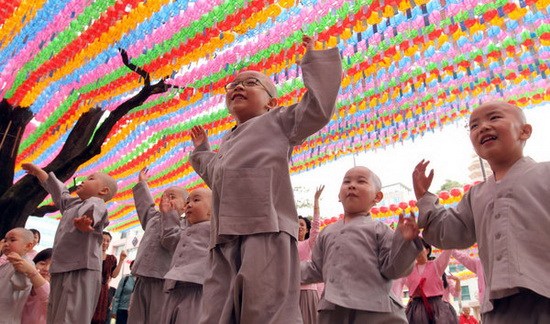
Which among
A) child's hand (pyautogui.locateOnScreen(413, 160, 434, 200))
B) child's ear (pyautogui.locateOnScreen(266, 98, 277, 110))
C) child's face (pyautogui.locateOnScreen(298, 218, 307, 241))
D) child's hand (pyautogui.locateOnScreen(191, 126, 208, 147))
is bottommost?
child's hand (pyautogui.locateOnScreen(413, 160, 434, 200))

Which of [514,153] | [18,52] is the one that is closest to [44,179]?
[18,52]

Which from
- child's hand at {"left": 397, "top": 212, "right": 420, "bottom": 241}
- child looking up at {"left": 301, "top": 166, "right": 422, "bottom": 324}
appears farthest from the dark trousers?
child's hand at {"left": 397, "top": 212, "right": 420, "bottom": 241}

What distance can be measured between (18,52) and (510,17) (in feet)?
17.7

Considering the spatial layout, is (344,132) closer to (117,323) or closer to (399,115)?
(399,115)

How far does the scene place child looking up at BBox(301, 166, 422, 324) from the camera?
7.97 feet

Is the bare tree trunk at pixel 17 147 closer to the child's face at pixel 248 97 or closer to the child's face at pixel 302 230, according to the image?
the child's face at pixel 302 230

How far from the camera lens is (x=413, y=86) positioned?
613 cm

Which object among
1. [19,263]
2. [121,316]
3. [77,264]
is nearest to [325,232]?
[77,264]

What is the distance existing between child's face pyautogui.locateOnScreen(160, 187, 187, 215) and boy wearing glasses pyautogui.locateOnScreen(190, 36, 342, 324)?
6.21ft

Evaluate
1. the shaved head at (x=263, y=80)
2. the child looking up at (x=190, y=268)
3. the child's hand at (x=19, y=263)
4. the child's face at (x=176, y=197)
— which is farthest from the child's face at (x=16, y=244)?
the shaved head at (x=263, y=80)

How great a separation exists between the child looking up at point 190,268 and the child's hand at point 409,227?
1.44m

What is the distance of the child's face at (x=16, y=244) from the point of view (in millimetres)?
4254

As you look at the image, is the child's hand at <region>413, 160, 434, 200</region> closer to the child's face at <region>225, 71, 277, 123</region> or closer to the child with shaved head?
the child's face at <region>225, 71, 277, 123</region>

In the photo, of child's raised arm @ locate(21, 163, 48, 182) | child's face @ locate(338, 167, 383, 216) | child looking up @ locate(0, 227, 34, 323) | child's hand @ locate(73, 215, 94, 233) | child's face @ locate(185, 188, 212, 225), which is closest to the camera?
child's face @ locate(338, 167, 383, 216)
